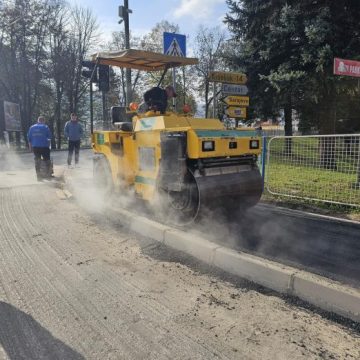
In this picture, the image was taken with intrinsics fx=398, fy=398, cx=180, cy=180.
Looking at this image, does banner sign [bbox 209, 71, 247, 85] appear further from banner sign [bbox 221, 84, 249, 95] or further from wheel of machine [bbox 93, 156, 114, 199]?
wheel of machine [bbox 93, 156, 114, 199]

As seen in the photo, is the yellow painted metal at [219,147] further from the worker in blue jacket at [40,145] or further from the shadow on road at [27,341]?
the worker in blue jacket at [40,145]

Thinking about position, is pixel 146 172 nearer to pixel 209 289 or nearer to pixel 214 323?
pixel 209 289

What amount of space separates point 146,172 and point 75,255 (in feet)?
5.80

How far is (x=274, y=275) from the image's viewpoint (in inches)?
146

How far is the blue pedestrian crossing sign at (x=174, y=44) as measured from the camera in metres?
8.12

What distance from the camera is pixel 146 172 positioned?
19.4 feet

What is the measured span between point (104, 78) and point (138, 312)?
4774mm

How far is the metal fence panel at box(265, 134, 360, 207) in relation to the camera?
7.10 m

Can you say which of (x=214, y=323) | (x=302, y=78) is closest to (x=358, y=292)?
(x=214, y=323)

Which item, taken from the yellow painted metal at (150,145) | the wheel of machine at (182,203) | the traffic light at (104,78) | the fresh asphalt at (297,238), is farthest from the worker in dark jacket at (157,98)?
the fresh asphalt at (297,238)

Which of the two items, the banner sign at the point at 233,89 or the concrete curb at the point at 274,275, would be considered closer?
the concrete curb at the point at 274,275

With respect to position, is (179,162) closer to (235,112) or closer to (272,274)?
(272,274)

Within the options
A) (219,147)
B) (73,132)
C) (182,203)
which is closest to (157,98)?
(219,147)

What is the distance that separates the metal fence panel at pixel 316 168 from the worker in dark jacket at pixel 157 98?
2.80 meters
